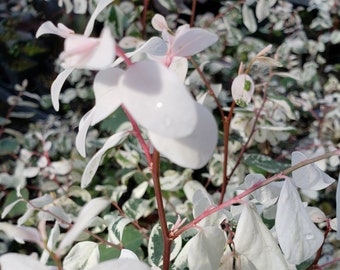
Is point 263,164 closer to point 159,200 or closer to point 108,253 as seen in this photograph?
point 108,253

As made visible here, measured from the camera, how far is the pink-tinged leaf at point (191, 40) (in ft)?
1.20

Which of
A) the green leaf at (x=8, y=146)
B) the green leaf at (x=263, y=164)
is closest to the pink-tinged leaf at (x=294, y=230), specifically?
the green leaf at (x=263, y=164)

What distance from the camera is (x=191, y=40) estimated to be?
1.21ft

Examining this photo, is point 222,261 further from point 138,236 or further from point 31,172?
point 31,172

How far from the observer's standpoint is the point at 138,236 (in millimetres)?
807

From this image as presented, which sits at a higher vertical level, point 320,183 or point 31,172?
point 320,183

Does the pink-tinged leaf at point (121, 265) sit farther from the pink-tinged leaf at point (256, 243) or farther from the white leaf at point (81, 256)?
the white leaf at point (81, 256)

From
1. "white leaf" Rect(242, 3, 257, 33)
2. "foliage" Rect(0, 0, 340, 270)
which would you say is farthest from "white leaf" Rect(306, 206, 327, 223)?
"white leaf" Rect(242, 3, 257, 33)

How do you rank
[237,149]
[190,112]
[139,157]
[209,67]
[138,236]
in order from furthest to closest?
[209,67], [237,149], [139,157], [138,236], [190,112]

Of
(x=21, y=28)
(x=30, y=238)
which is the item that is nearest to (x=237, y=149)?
(x=30, y=238)

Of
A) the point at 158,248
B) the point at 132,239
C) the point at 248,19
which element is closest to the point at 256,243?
the point at 158,248

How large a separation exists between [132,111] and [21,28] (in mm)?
1727

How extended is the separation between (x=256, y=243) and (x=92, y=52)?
243 mm

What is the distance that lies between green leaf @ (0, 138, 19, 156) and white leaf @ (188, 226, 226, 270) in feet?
3.67
